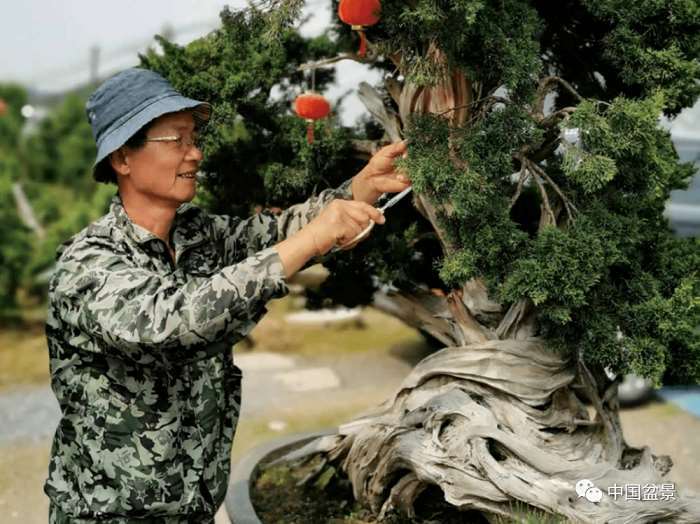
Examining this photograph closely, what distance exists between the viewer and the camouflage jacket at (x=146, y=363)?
1909 mm

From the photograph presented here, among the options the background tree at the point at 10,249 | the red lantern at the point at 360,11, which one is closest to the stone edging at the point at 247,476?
the red lantern at the point at 360,11

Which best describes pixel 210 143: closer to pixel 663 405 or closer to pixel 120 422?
pixel 120 422

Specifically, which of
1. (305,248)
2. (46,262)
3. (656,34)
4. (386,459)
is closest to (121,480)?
(305,248)

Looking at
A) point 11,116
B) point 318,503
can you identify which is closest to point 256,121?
point 318,503

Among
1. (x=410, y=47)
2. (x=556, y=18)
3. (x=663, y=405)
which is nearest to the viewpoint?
(x=410, y=47)

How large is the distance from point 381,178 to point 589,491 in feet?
4.35

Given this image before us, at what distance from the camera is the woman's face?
2.28m

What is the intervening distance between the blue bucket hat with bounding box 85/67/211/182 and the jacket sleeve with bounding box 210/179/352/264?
54cm

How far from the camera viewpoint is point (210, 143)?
299 centimetres

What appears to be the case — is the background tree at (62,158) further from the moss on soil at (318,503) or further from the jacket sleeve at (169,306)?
the jacket sleeve at (169,306)

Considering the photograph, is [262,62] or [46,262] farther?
[46,262]

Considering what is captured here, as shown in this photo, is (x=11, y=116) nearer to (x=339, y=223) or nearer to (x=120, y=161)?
(x=120, y=161)

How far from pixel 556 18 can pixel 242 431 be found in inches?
136

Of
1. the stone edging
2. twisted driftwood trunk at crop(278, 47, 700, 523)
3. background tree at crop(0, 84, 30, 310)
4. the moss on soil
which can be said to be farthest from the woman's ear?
background tree at crop(0, 84, 30, 310)
